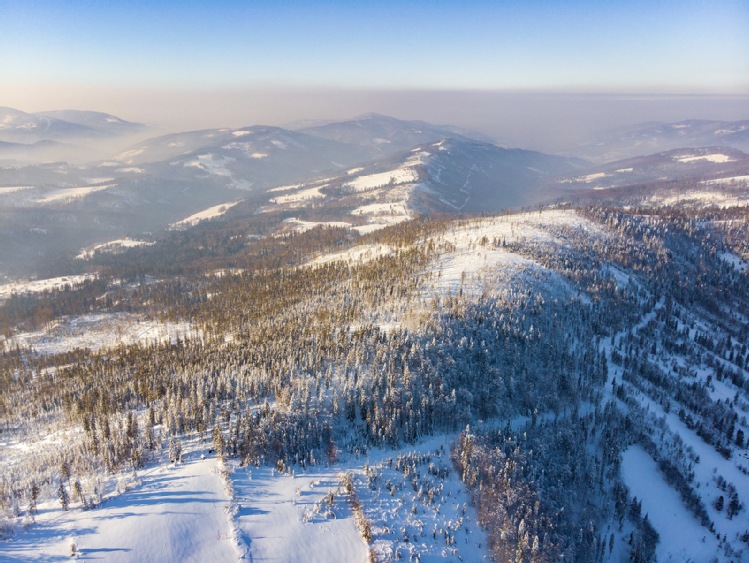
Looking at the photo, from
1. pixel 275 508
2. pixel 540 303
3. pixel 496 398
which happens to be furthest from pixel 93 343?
pixel 540 303

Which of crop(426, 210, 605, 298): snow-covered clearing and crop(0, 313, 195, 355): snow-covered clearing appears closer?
crop(426, 210, 605, 298): snow-covered clearing

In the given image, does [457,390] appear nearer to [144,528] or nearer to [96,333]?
[144,528]

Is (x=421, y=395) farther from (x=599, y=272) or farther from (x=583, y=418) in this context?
(x=599, y=272)

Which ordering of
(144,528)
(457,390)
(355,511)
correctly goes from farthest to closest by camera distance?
(457,390)
(355,511)
(144,528)

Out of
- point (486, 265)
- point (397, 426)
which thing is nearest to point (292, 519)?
point (397, 426)

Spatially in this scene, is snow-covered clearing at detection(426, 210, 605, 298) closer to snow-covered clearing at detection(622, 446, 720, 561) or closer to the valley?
the valley

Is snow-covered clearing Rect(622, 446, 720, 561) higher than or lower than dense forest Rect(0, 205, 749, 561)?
lower

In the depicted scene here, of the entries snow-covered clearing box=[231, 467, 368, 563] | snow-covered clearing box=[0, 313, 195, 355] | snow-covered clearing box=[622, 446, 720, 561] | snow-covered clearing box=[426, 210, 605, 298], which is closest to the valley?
snow-covered clearing box=[231, 467, 368, 563]

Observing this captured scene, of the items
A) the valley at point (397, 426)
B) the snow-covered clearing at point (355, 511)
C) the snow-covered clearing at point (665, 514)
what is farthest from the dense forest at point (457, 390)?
the snow-covered clearing at point (355, 511)
